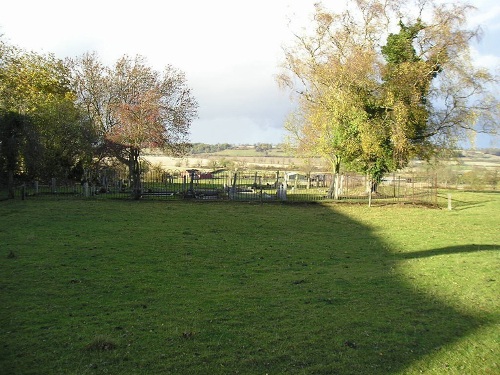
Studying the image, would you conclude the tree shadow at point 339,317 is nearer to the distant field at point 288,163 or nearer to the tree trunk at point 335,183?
the tree trunk at point 335,183

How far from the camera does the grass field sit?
5.34 m

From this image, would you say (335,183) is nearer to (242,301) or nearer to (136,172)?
(136,172)

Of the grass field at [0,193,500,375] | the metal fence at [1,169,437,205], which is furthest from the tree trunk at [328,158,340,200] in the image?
the grass field at [0,193,500,375]

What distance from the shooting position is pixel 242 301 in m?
7.50

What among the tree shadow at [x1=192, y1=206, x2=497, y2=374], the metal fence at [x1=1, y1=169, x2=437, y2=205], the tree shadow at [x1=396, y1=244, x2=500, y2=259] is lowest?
the tree shadow at [x1=192, y1=206, x2=497, y2=374]

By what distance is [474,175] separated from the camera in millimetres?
47188

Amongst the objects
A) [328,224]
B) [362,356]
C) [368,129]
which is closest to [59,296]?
[362,356]

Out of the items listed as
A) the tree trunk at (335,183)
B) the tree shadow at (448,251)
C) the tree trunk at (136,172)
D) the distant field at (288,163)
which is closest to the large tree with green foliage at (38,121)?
the tree trunk at (136,172)

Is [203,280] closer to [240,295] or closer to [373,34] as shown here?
[240,295]

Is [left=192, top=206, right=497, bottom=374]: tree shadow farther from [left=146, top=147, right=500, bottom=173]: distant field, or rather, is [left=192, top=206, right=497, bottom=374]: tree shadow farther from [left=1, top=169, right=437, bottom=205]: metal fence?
[left=146, top=147, right=500, bottom=173]: distant field

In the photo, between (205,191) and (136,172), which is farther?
(205,191)

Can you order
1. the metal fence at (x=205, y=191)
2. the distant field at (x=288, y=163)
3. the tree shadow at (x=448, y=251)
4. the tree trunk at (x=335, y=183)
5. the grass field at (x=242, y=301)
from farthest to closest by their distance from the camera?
1. the distant field at (x=288, y=163)
2. the tree trunk at (x=335, y=183)
3. the metal fence at (x=205, y=191)
4. the tree shadow at (x=448, y=251)
5. the grass field at (x=242, y=301)

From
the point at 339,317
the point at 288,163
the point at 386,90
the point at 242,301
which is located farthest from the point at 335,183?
the point at 288,163

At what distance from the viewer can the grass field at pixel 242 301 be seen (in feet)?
17.5
